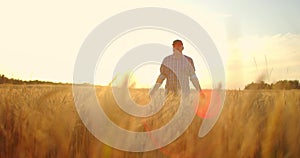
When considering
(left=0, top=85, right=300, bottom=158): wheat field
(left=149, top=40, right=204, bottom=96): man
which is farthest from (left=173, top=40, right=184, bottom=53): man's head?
(left=0, top=85, right=300, bottom=158): wheat field

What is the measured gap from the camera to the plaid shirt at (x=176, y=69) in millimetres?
7488

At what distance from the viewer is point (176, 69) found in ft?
25.6

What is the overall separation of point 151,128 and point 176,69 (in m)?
5.30

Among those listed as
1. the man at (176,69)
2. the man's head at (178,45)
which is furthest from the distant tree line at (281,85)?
the man's head at (178,45)

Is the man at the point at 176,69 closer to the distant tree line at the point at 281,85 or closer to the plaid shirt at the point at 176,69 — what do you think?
the plaid shirt at the point at 176,69

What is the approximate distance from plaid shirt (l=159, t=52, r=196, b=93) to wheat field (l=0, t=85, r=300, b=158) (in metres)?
4.80

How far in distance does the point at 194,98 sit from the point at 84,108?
3.55ft

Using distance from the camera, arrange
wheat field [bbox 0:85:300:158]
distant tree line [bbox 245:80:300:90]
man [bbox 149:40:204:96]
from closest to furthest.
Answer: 1. wheat field [bbox 0:85:300:158]
2. distant tree line [bbox 245:80:300:90]
3. man [bbox 149:40:204:96]

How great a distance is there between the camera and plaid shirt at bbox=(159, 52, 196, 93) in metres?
7.49

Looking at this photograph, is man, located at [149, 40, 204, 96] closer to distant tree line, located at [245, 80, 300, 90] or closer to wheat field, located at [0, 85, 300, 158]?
distant tree line, located at [245, 80, 300, 90]

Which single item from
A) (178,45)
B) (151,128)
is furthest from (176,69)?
(151,128)

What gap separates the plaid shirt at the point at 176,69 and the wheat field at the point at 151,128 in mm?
4805

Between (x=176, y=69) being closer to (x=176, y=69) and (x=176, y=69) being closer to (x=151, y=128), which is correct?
(x=176, y=69)

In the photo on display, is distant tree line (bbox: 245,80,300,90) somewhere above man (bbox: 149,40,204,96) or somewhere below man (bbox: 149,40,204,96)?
below
